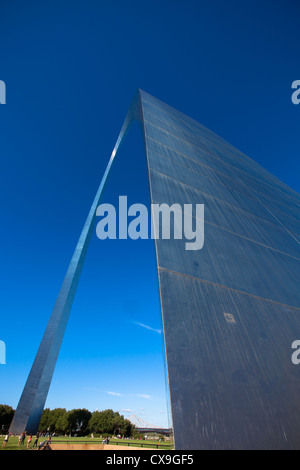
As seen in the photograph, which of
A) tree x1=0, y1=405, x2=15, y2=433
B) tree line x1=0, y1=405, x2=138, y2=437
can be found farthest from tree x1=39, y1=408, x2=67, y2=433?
tree x1=0, y1=405, x2=15, y2=433

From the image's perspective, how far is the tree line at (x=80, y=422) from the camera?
4197 centimetres

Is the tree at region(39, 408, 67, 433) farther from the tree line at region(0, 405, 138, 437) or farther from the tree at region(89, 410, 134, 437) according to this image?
the tree at region(89, 410, 134, 437)

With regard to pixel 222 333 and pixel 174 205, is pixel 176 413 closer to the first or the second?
pixel 222 333

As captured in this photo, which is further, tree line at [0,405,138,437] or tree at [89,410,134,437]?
tree at [89,410,134,437]

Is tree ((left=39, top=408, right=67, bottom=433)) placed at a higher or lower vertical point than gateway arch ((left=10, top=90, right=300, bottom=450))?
lower

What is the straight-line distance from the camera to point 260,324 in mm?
3045

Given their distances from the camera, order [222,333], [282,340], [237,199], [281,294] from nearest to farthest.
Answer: [222,333], [282,340], [281,294], [237,199]

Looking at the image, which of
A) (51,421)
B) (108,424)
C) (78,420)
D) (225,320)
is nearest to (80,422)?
(78,420)

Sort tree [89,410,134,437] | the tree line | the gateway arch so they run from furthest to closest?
1. tree [89,410,134,437]
2. the tree line
3. the gateway arch

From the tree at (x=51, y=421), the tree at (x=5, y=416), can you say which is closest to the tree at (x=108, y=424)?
the tree at (x=51, y=421)

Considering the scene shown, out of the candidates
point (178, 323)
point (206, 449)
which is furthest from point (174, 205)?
point (206, 449)

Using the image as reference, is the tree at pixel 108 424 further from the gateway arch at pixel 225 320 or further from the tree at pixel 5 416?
the gateway arch at pixel 225 320

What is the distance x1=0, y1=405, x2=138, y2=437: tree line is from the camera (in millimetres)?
41969
